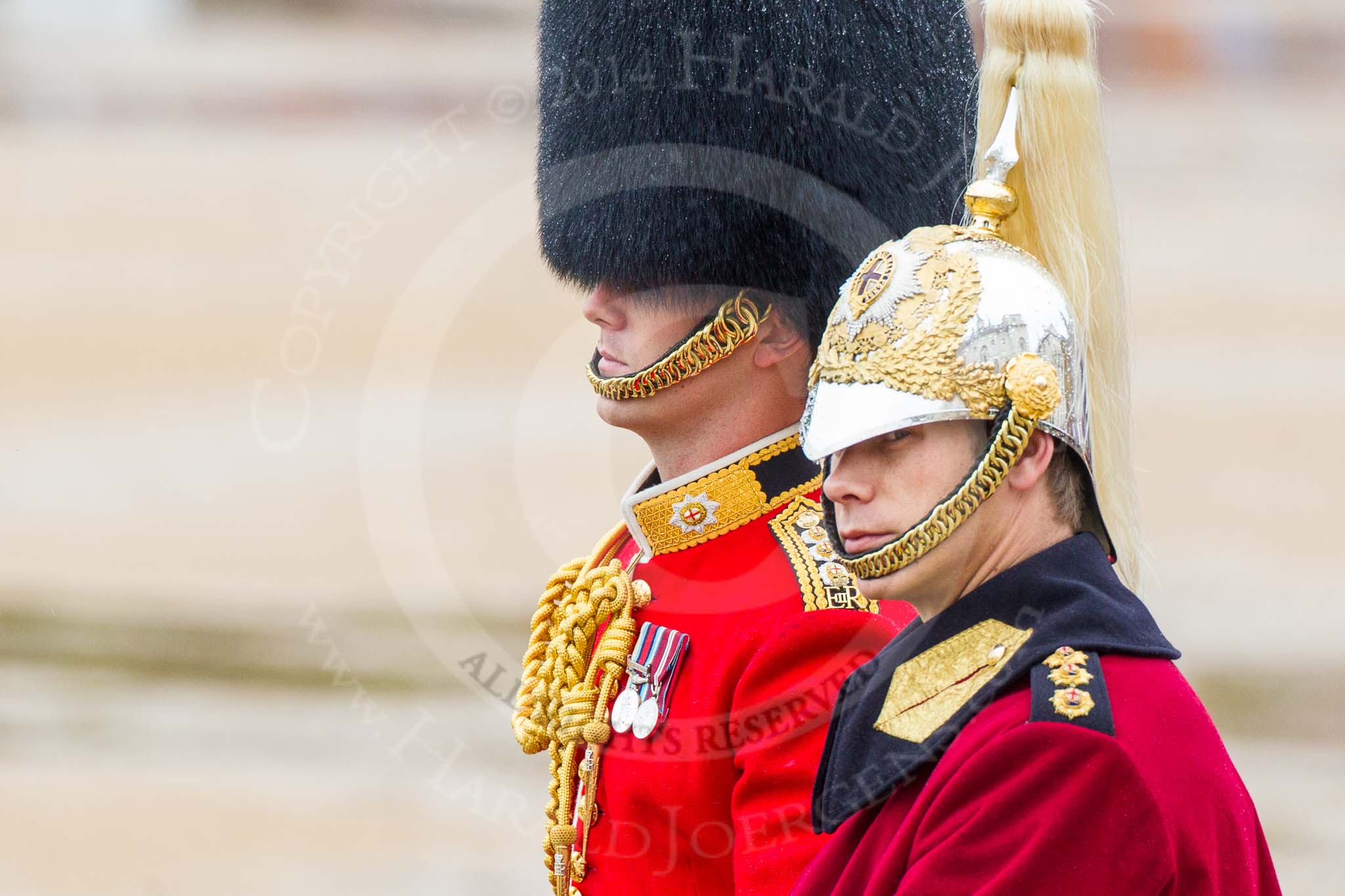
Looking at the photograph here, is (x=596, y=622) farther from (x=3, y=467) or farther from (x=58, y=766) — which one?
(x=3, y=467)

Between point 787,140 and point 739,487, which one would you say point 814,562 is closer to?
point 739,487

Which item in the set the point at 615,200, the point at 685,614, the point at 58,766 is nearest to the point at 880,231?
the point at 615,200

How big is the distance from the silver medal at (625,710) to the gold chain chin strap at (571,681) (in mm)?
15

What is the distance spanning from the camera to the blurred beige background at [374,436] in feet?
17.7

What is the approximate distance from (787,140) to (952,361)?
33.7 inches

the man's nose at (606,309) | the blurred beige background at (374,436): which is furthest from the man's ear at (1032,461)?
the blurred beige background at (374,436)

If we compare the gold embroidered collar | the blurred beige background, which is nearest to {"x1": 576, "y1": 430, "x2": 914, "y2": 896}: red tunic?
the gold embroidered collar

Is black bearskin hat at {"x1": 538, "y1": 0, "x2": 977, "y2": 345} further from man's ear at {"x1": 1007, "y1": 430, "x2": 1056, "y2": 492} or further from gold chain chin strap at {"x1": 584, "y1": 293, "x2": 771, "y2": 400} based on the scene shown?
man's ear at {"x1": 1007, "y1": 430, "x2": 1056, "y2": 492}

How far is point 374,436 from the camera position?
8.06 m

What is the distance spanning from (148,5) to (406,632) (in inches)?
397

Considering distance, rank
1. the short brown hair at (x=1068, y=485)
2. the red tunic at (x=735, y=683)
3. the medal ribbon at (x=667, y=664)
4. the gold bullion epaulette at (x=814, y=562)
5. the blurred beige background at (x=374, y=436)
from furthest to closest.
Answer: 1. the blurred beige background at (x=374, y=436)
2. the medal ribbon at (x=667, y=664)
3. the gold bullion epaulette at (x=814, y=562)
4. the red tunic at (x=735, y=683)
5. the short brown hair at (x=1068, y=485)

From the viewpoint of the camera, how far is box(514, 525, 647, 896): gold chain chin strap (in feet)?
7.45

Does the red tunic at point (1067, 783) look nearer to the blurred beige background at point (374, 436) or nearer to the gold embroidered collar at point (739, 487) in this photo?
the gold embroidered collar at point (739, 487)

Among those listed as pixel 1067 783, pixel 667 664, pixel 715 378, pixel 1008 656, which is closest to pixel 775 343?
pixel 715 378
